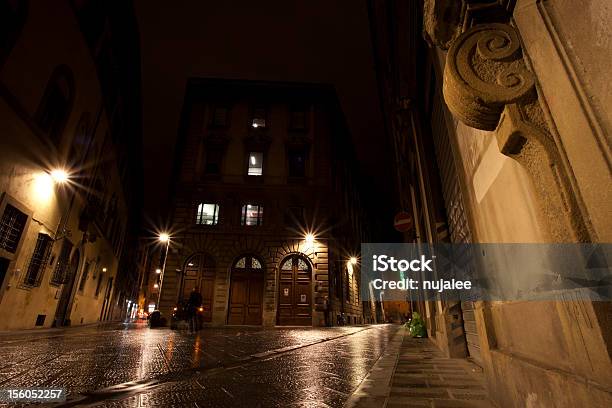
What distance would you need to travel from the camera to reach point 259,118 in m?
21.9

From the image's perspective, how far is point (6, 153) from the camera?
8406 millimetres

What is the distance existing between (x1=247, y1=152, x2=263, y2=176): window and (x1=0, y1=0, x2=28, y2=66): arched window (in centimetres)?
1264

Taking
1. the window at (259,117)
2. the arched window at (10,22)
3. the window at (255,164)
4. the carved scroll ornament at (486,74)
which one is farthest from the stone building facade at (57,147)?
the carved scroll ornament at (486,74)

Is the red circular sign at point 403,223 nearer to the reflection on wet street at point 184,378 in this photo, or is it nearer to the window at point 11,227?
the reflection on wet street at point 184,378

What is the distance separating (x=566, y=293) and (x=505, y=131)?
29.3 inches

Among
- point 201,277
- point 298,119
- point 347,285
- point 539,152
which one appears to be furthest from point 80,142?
point 347,285

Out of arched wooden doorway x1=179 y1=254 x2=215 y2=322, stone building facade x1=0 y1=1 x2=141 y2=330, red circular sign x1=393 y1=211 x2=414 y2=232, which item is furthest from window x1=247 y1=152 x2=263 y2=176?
red circular sign x1=393 y1=211 x2=414 y2=232

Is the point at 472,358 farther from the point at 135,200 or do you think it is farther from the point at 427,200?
the point at 135,200

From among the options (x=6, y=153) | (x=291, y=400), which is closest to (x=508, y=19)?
(x=291, y=400)

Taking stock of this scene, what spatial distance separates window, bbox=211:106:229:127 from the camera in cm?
2130

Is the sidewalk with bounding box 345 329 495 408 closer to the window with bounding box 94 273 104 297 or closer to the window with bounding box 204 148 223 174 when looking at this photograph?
the window with bounding box 204 148 223 174

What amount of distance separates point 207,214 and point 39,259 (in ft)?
27.6

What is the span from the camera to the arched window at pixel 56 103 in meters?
9.98

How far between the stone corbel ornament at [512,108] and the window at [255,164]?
62.0 feet
